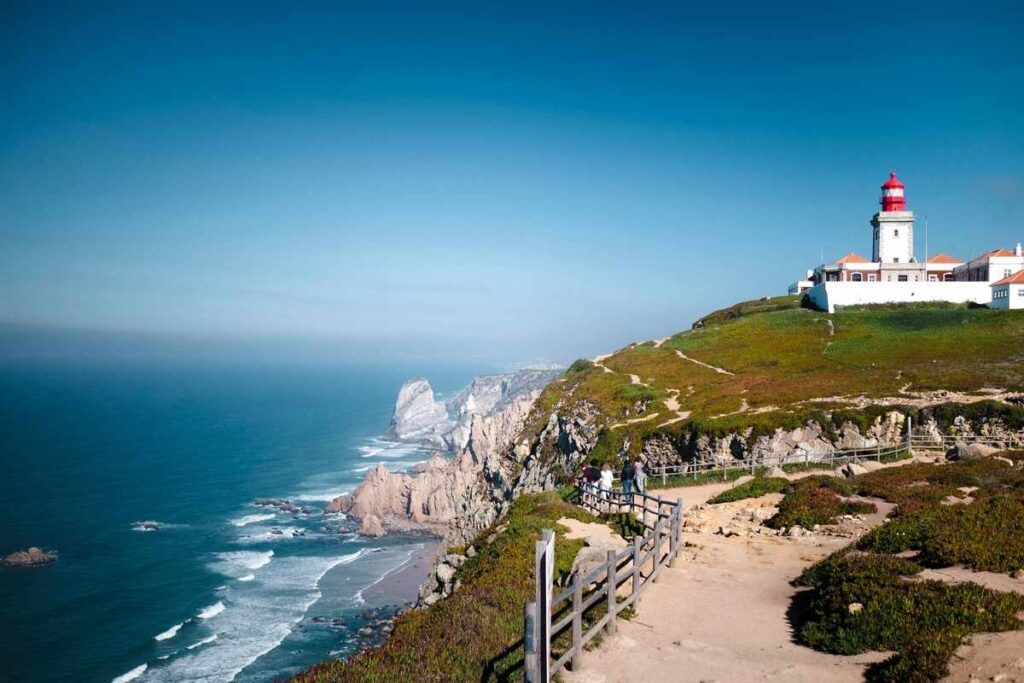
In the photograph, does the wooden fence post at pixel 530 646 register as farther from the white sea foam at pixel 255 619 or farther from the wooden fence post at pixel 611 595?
the white sea foam at pixel 255 619

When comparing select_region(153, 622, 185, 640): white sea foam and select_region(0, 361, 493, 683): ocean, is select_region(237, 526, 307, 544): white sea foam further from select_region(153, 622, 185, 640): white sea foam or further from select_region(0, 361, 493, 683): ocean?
select_region(153, 622, 185, 640): white sea foam

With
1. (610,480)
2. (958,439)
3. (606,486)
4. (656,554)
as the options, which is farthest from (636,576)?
(958,439)

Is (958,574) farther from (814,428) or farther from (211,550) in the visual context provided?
(211,550)

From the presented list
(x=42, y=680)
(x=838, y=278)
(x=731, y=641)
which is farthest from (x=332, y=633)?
(x=838, y=278)

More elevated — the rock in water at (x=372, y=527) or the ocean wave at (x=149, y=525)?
the ocean wave at (x=149, y=525)

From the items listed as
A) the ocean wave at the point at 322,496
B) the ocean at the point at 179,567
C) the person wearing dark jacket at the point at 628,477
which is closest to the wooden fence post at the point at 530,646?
the person wearing dark jacket at the point at 628,477

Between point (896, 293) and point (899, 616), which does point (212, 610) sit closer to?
point (899, 616)
